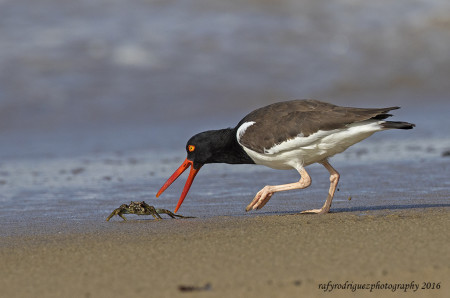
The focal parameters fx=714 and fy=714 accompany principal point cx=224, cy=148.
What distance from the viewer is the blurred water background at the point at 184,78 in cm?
929

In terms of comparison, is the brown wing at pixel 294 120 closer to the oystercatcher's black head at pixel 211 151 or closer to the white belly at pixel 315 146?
the white belly at pixel 315 146

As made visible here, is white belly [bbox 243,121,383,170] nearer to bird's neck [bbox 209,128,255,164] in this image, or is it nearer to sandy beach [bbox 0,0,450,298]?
bird's neck [bbox 209,128,255,164]

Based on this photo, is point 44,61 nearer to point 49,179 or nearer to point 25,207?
point 49,179

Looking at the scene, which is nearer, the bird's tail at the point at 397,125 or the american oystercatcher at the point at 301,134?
the bird's tail at the point at 397,125

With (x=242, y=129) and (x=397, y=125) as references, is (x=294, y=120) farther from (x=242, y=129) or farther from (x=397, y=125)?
(x=397, y=125)

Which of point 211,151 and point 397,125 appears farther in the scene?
point 211,151

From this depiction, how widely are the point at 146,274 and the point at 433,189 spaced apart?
396 centimetres

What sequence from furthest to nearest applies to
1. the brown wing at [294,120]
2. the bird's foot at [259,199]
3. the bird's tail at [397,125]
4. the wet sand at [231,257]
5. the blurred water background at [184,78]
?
the blurred water background at [184,78] → the bird's foot at [259,199] → the brown wing at [294,120] → the bird's tail at [397,125] → the wet sand at [231,257]

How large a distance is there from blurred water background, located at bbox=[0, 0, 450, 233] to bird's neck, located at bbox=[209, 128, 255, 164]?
3.32 feet

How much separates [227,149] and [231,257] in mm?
2617

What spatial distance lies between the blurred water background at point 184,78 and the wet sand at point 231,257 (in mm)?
2501

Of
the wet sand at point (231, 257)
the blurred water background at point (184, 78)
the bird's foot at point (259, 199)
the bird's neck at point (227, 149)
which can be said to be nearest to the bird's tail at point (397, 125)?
the wet sand at point (231, 257)

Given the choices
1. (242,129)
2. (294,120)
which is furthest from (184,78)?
(294,120)

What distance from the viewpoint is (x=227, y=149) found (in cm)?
684
